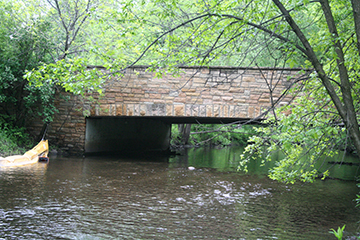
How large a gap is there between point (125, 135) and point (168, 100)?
5.30 meters

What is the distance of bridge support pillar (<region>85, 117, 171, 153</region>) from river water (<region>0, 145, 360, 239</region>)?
377 cm

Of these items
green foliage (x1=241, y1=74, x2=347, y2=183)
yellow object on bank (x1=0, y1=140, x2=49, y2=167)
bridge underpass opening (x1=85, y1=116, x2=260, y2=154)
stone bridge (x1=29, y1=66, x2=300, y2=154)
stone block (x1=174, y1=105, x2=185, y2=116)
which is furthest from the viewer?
bridge underpass opening (x1=85, y1=116, x2=260, y2=154)

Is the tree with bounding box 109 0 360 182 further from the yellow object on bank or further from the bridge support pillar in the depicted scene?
the bridge support pillar

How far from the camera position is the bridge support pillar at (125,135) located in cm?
1242

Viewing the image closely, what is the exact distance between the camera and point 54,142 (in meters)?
11.6

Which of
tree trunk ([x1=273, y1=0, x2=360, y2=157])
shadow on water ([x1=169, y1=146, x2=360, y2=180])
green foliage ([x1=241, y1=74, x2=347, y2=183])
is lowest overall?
shadow on water ([x1=169, y1=146, x2=360, y2=180])

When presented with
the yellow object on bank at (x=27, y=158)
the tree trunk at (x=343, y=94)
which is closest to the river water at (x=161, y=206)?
the yellow object on bank at (x=27, y=158)

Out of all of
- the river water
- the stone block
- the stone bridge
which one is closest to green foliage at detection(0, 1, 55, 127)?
the stone bridge

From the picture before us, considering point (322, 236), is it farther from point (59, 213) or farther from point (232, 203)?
point (59, 213)

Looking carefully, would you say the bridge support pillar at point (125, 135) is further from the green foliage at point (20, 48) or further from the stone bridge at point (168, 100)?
the green foliage at point (20, 48)

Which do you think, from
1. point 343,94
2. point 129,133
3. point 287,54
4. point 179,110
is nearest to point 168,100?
point 179,110

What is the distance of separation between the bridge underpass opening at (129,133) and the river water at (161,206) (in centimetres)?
355

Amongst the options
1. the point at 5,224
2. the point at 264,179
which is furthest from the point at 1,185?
the point at 264,179

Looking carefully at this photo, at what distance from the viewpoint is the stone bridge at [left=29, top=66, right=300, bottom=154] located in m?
10.1
